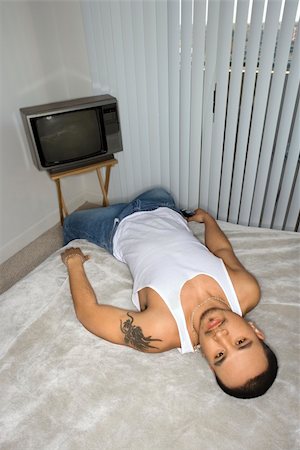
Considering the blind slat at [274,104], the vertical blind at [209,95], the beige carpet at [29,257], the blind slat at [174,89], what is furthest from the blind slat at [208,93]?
the beige carpet at [29,257]

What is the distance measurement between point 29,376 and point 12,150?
4.40ft

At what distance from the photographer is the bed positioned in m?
1.04

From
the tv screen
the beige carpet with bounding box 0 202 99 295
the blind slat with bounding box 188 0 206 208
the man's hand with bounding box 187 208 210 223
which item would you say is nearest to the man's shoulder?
the man's hand with bounding box 187 208 210 223

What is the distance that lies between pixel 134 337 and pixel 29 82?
162cm

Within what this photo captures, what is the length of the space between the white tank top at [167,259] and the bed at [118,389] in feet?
0.44

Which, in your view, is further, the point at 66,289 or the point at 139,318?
the point at 66,289

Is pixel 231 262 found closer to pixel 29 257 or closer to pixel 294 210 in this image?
pixel 294 210

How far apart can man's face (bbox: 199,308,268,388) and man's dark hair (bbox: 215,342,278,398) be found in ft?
0.05

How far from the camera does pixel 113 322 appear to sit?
1.27 m

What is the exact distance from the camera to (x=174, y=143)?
6.87 ft

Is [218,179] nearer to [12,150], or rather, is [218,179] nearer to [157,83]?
[157,83]

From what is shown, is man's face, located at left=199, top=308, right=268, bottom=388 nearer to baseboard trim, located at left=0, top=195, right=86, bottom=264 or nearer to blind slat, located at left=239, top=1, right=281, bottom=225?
blind slat, located at left=239, top=1, right=281, bottom=225

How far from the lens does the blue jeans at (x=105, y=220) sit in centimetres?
175

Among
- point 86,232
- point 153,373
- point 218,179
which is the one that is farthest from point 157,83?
point 153,373
